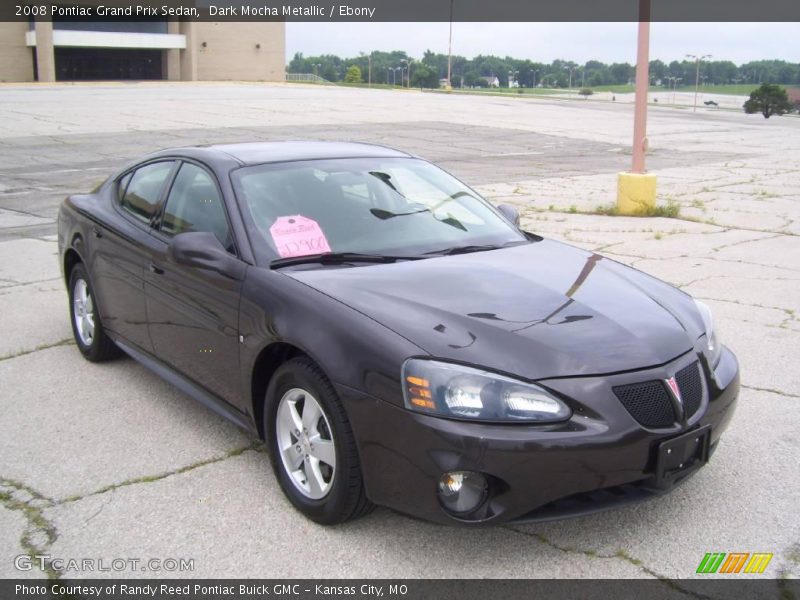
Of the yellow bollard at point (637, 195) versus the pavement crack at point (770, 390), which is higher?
the yellow bollard at point (637, 195)

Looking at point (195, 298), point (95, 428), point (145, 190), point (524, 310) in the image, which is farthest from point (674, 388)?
point (145, 190)

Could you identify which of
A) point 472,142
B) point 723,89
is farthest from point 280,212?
point 723,89

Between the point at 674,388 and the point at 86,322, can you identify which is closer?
the point at 674,388

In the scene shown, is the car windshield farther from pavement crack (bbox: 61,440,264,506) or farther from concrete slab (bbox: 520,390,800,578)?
concrete slab (bbox: 520,390,800,578)

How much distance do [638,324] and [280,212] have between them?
5.82ft

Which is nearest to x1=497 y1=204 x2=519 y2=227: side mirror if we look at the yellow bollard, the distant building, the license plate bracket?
the license plate bracket

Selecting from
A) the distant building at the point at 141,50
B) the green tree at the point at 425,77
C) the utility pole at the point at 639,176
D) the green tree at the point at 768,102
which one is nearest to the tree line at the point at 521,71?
the green tree at the point at 425,77

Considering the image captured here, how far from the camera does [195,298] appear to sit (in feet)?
13.8

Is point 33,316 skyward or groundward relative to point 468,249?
groundward

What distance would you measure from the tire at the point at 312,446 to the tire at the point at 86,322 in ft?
7.21

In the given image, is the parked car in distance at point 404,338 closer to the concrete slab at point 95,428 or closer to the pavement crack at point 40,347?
the concrete slab at point 95,428

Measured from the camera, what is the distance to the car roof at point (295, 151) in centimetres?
461

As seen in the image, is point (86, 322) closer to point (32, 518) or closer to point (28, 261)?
point (32, 518)

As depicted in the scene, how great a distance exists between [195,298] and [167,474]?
2.76 feet
